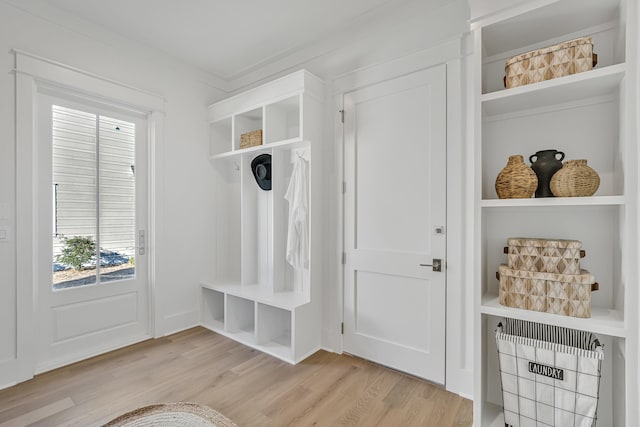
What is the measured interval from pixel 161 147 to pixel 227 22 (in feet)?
4.20

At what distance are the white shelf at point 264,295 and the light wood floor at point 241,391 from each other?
45cm

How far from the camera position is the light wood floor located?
1.79 metres

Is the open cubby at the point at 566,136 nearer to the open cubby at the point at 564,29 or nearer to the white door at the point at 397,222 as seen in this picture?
the open cubby at the point at 564,29

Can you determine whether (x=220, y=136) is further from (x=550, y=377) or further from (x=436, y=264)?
(x=550, y=377)

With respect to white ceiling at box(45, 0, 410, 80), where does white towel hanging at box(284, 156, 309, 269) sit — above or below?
below

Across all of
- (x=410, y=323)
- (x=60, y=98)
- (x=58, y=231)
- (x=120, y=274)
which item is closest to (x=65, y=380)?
(x=120, y=274)

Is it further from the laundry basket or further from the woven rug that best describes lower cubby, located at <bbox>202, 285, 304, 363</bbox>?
the laundry basket

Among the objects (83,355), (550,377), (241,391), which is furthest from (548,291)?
(83,355)

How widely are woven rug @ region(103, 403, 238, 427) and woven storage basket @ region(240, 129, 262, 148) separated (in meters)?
2.13

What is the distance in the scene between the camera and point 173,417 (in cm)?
179

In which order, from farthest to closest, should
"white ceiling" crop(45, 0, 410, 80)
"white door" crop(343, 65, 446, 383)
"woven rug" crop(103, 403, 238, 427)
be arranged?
"white ceiling" crop(45, 0, 410, 80), "white door" crop(343, 65, 446, 383), "woven rug" crop(103, 403, 238, 427)

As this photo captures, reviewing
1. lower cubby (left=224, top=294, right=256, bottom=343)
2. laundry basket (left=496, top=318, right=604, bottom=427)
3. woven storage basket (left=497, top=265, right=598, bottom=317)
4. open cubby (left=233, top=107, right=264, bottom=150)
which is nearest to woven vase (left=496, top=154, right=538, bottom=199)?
woven storage basket (left=497, top=265, right=598, bottom=317)

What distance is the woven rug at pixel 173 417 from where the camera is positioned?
1.72 metres

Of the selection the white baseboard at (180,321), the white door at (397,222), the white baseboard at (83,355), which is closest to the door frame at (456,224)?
the white door at (397,222)
